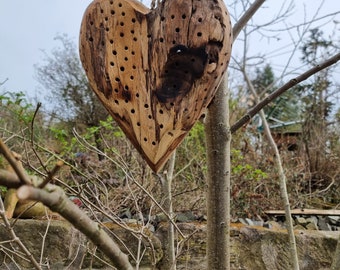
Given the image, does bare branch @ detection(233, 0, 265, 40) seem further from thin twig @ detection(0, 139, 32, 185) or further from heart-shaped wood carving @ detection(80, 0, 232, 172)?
thin twig @ detection(0, 139, 32, 185)

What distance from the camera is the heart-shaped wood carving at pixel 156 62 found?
0.73m

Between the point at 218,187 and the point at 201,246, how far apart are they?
4.71ft

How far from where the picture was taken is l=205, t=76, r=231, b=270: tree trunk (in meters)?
0.91

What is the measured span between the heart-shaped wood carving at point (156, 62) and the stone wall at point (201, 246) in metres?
1.51

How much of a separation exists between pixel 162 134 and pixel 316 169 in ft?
13.8

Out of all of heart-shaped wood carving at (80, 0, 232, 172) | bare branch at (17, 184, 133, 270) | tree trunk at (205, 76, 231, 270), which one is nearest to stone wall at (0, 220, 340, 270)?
tree trunk at (205, 76, 231, 270)

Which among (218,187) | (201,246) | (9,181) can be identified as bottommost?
(9,181)

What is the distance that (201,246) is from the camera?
226cm

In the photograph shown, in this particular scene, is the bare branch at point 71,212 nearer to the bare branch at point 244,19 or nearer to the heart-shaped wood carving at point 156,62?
the heart-shaped wood carving at point 156,62

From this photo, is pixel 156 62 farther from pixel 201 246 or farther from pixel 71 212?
pixel 201 246

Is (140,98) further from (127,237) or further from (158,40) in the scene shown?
(127,237)

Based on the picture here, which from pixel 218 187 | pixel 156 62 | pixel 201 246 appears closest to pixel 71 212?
pixel 156 62

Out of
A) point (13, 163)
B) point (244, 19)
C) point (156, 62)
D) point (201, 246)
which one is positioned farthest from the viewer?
point (201, 246)

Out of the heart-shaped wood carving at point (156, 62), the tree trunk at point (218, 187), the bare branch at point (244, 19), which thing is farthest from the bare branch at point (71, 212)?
the bare branch at point (244, 19)
